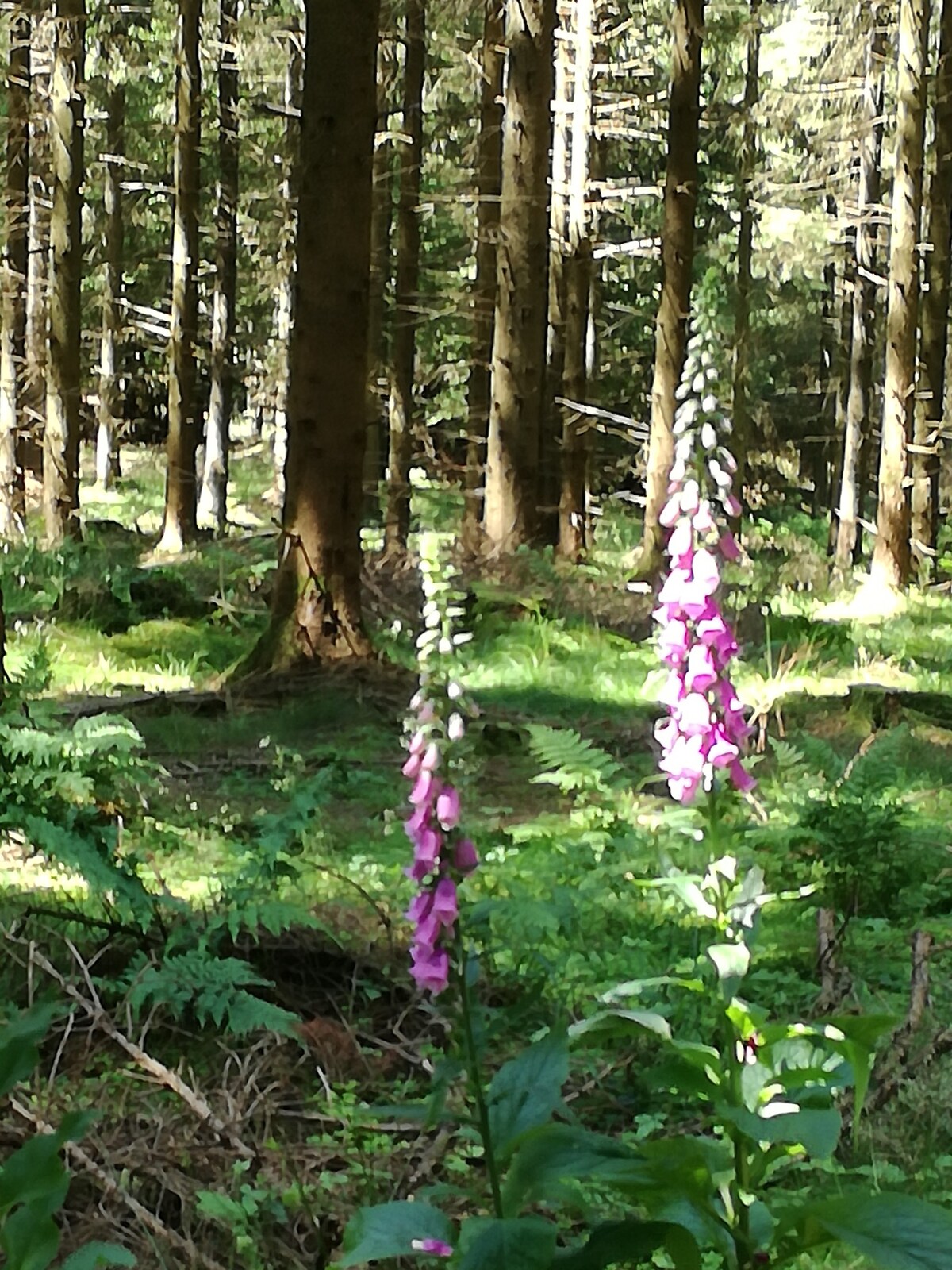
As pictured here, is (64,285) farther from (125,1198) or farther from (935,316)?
(125,1198)

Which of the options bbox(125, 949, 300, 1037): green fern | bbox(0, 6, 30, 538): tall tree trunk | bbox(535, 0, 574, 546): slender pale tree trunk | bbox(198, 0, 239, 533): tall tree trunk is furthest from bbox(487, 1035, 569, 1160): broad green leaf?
bbox(198, 0, 239, 533): tall tree trunk

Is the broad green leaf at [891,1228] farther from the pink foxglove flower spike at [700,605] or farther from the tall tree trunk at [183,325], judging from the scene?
the tall tree trunk at [183,325]

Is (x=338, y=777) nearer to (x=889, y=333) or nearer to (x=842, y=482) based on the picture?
(x=889, y=333)

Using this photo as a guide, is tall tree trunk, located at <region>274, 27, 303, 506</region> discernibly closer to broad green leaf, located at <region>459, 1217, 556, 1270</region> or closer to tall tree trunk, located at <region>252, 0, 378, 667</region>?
tall tree trunk, located at <region>252, 0, 378, 667</region>

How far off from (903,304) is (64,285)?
9065 millimetres

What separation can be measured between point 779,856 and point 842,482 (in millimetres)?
17132

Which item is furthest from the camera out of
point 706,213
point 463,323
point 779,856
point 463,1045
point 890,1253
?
point 706,213

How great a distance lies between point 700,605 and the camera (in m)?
2.48

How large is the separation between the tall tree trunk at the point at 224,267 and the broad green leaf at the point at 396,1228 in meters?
18.3

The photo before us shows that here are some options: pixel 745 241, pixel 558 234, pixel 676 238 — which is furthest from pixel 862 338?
pixel 676 238

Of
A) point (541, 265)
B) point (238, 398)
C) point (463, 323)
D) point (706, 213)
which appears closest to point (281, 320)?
point (463, 323)

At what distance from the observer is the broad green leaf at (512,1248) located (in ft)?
6.24

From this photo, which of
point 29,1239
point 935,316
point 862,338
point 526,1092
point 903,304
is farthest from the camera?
point 862,338

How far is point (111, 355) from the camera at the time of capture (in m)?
26.3
